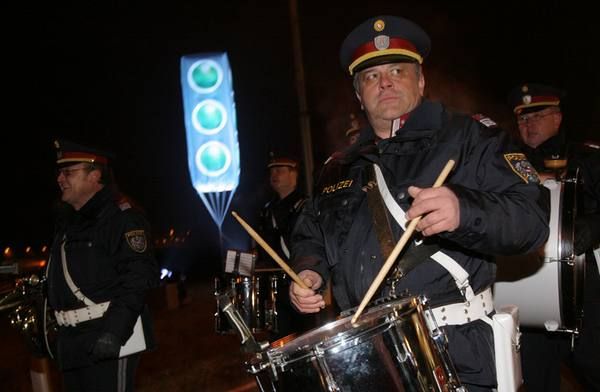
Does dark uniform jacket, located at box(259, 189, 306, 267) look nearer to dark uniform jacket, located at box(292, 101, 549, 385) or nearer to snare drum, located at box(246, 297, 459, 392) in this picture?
dark uniform jacket, located at box(292, 101, 549, 385)

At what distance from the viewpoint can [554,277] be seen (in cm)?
286

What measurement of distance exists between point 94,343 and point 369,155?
2.41 m

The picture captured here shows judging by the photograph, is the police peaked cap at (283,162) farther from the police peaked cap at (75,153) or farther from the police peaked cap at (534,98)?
the police peaked cap at (534,98)

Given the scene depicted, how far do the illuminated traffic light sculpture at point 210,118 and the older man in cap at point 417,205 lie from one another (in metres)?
12.0

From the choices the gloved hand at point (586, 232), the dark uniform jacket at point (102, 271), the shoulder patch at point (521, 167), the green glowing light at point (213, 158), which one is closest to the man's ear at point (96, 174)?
the dark uniform jacket at point (102, 271)

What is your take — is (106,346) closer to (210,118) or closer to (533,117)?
(533,117)

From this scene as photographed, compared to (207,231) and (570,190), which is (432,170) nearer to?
(570,190)

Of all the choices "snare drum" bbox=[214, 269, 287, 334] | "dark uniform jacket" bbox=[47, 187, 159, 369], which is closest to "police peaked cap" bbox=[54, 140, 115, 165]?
"dark uniform jacket" bbox=[47, 187, 159, 369]

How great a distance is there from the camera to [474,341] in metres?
1.93

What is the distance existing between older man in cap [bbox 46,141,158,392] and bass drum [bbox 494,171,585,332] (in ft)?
8.18

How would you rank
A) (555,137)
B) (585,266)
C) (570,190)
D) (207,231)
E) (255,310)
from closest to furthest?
(570,190)
(585,266)
(555,137)
(255,310)
(207,231)

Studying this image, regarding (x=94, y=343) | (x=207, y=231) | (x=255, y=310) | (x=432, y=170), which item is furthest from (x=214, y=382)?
(x=207, y=231)

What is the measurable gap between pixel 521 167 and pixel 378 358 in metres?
0.94

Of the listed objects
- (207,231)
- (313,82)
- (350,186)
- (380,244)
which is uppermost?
(313,82)
